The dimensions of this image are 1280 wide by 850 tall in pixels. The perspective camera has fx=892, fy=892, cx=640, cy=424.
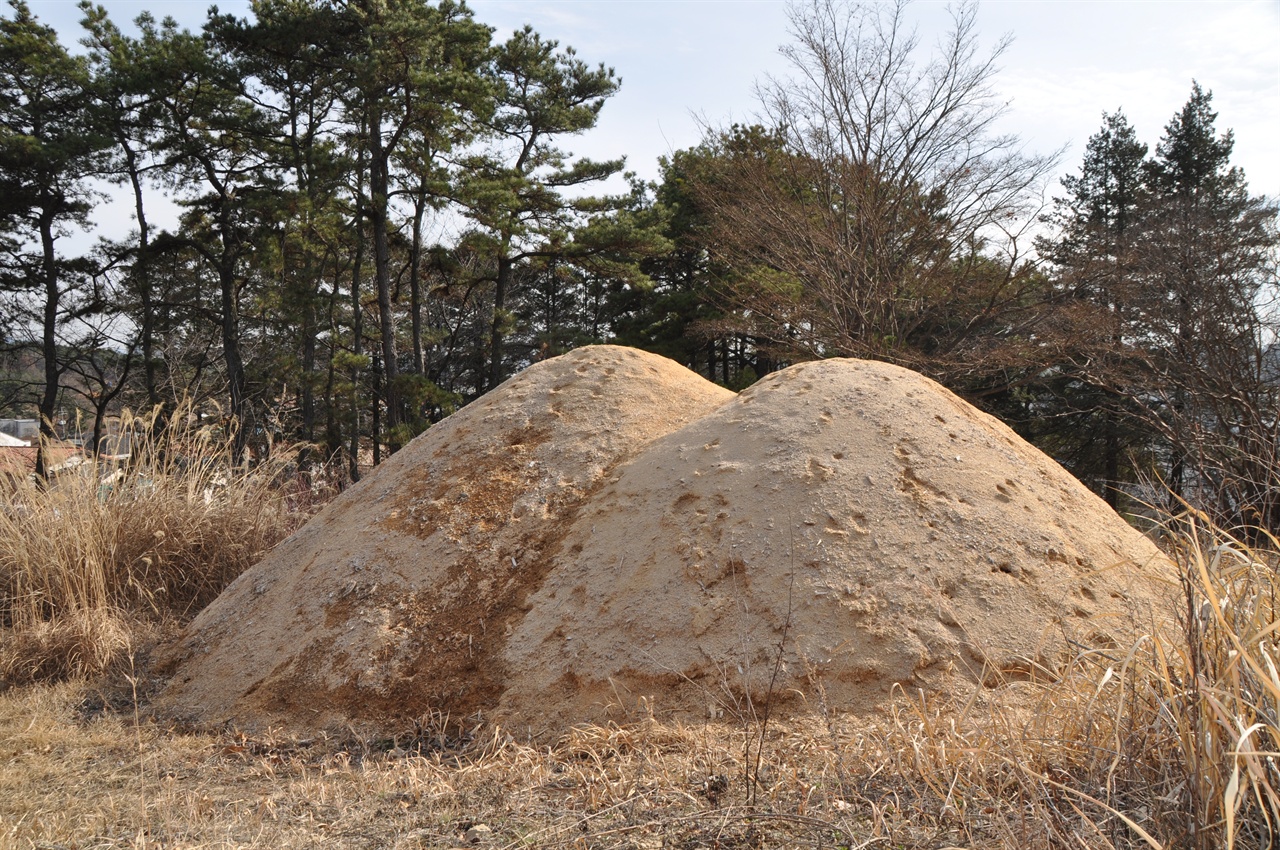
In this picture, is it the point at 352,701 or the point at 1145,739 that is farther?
Result: the point at 352,701

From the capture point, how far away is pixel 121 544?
516 cm

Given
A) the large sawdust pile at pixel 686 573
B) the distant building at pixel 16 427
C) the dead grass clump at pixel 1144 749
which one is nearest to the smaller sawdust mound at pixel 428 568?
the large sawdust pile at pixel 686 573

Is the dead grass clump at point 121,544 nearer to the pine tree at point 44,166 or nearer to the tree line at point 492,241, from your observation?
the tree line at point 492,241

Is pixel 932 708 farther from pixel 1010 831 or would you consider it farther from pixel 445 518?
pixel 445 518

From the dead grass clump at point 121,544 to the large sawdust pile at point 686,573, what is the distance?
2.27 feet

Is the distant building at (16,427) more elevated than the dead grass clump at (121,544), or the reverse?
the distant building at (16,427)

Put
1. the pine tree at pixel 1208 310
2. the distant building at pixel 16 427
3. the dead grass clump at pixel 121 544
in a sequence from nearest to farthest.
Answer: the dead grass clump at pixel 121 544 < the pine tree at pixel 1208 310 < the distant building at pixel 16 427

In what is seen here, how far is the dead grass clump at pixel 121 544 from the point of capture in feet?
14.7

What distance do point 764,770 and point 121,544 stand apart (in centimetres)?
421

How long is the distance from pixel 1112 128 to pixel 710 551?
2510cm

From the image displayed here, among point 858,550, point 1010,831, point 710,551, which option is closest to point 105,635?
point 710,551

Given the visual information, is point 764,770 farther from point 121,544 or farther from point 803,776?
point 121,544

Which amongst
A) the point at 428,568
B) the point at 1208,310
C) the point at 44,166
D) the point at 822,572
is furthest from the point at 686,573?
the point at 44,166

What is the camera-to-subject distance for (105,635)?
4.49 meters
